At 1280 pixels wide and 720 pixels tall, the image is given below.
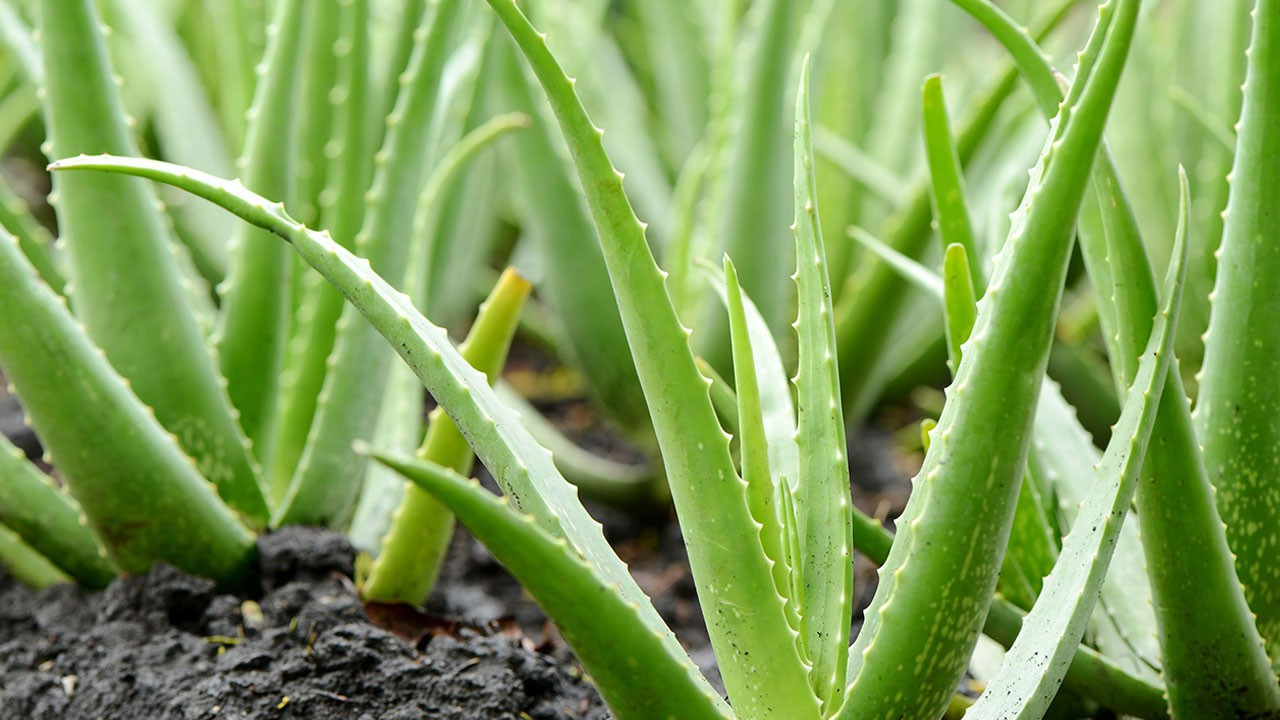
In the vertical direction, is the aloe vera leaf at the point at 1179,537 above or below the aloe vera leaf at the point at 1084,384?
below

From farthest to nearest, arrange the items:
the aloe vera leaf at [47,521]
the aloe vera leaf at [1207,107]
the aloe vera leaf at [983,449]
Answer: the aloe vera leaf at [1207,107]
the aloe vera leaf at [47,521]
the aloe vera leaf at [983,449]

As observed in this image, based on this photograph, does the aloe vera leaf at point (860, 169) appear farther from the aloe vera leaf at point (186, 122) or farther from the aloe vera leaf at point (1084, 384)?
the aloe vera leaf at point (186, 122)

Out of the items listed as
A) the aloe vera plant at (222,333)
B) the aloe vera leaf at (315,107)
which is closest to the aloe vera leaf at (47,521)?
the aloe vera plant at (222,333)

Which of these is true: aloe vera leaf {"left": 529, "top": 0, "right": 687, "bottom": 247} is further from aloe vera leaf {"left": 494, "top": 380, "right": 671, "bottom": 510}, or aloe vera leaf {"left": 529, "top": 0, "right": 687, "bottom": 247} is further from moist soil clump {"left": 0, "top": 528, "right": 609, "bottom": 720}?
moist soil clump {"left": 0, "top": 528, "right": 609, "bottom": 720}

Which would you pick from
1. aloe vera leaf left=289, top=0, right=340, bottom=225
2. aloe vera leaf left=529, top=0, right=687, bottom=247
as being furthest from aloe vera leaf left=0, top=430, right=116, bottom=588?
aloe vera leaf left=529, top=0, right=687, bottom=247

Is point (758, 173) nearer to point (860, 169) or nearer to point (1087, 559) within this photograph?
point (860, 169)

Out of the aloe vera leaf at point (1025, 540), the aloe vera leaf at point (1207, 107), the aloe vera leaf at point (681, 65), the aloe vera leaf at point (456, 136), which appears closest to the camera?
the aloe vera leaf at point (1025, 540)

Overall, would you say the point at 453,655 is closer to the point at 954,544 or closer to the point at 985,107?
the point at 954,544

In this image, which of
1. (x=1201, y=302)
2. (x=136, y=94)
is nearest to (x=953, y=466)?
(x=1201, y=302)
